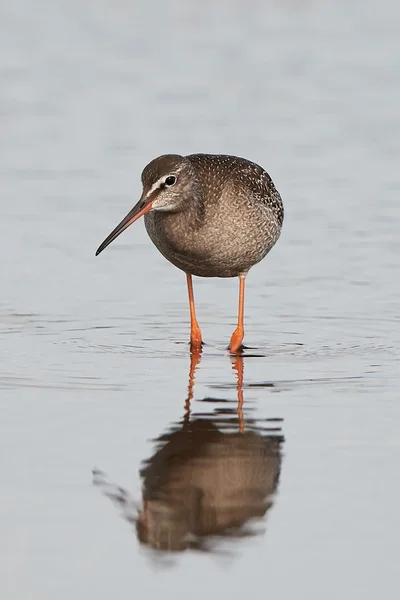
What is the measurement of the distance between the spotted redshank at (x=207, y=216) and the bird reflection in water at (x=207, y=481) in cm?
257

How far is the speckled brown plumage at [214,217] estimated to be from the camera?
41.4 feet

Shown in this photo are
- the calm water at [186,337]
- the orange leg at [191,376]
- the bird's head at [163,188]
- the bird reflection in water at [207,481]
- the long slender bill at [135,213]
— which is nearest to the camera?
the calm water at [186,337]

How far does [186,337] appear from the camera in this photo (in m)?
13.0

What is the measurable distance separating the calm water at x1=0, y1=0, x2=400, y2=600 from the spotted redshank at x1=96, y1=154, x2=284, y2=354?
0.57 m

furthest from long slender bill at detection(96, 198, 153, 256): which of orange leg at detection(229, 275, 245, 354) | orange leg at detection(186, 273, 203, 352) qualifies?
orange leg at detection(229, 275, 245, 354)

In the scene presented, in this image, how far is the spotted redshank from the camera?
485 inches

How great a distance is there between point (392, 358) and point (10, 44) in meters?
16.7

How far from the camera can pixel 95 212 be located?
16.9 m

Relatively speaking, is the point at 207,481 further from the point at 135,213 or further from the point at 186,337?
the point at 186,337

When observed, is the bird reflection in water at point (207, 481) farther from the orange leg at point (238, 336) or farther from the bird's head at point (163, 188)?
the bird's head at point (163, 188)

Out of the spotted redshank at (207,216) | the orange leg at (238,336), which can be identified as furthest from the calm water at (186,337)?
the spotted redshank at (207,216)

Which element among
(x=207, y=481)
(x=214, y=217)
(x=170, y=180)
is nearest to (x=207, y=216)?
(x=214, y=217)

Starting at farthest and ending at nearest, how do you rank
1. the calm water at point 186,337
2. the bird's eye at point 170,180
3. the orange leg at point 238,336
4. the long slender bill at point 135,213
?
the orange leg at point 238,336 < the bird's eye at point 170,180 < the long slender bill at point 135,213 < the calm water at point 186,337

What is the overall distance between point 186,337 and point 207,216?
108 centimetres
